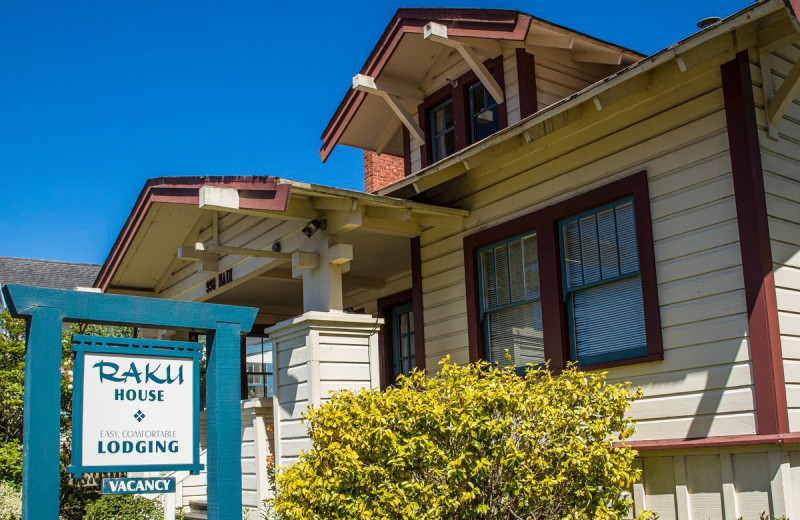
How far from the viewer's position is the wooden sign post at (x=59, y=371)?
471 cm

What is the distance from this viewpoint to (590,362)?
25.8 feet

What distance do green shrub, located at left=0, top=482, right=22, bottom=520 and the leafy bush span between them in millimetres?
7063

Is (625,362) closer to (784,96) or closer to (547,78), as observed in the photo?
(784,96)

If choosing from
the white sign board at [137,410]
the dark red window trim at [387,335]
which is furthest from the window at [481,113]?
the white sign board at [137,410]

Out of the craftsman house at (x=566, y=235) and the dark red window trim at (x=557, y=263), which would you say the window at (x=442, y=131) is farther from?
the dark red window trim at (x=557, y=263)

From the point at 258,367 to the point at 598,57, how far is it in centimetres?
856

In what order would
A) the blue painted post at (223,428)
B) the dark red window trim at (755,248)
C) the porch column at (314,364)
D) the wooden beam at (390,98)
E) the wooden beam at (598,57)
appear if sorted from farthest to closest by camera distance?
the wooden beam at (390,98), the wooden beam at (598,57), the porch column at (314,364), the dark red window trim at (755,248), the blue painted post at (223,428)

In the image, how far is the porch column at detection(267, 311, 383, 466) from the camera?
8.74m

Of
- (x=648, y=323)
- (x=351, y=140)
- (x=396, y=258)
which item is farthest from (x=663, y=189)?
(x=351, y=140)

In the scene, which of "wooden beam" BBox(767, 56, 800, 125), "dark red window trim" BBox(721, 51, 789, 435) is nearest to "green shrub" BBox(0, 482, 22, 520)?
"dark red window trim" BBox(721, 51, 789, 435)

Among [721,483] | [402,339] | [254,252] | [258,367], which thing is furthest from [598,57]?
[258,367]

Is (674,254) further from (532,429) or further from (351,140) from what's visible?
(351,140)

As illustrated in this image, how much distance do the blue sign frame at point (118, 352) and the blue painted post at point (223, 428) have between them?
14 cm

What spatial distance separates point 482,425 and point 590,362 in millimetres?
2192
